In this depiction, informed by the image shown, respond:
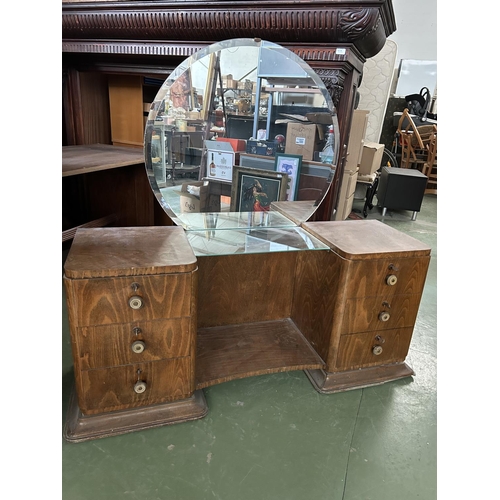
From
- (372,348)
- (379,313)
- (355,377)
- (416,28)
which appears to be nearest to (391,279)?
(379,313)

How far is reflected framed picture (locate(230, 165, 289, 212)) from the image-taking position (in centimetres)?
135

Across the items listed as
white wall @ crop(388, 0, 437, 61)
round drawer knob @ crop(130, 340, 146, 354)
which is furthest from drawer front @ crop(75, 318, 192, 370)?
white wall @ crop(388, 0, 437, 61)

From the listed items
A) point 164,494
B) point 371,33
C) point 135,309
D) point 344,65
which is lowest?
point 164,494

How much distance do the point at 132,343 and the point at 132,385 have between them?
0.47ft

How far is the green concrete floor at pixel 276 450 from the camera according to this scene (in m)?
0.95

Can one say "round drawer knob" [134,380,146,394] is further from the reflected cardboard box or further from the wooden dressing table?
the reflected cardboard box

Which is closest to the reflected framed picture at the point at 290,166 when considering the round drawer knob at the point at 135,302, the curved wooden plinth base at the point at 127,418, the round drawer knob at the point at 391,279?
the round drawer knob at the point at 391,279

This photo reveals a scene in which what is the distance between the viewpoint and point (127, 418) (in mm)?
1097

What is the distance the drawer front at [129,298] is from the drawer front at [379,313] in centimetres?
56

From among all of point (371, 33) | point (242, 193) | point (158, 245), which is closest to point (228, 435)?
point (158, 245)

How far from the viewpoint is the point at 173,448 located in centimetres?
105

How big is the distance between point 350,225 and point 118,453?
1.10 m

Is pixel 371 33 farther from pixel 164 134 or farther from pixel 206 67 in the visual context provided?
pixel 164 134

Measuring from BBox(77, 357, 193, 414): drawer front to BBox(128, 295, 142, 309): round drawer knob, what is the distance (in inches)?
7.9
